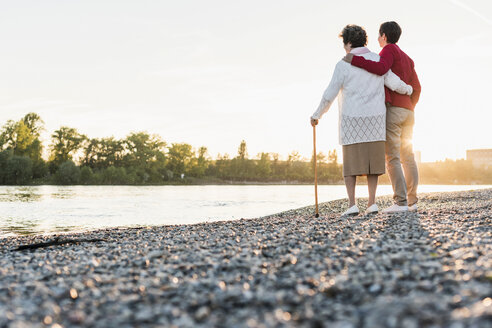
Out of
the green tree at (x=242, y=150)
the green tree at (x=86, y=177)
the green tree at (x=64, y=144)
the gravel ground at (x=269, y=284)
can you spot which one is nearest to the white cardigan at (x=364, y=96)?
the gravel ground at (x=269, y=284)

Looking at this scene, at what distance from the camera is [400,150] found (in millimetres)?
6852

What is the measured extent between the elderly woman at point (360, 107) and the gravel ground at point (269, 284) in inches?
77.1

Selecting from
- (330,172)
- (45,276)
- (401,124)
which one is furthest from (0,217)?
(330,172)

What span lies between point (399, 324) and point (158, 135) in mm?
107415

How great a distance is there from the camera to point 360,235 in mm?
4738

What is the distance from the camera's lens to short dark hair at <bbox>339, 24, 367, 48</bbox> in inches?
262

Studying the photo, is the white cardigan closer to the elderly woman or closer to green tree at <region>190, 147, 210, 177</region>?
the elderly woman

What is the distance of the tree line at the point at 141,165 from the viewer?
253 feet

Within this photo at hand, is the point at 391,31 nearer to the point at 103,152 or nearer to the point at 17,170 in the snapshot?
the point at 17,170

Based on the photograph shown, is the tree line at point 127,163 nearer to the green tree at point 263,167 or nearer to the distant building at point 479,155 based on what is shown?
the green tree at point 263,167

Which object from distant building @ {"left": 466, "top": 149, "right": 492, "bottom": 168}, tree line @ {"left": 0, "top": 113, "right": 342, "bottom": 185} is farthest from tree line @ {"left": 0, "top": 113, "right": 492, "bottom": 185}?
distant building @ {"left": 466, "top": 149, "right": 492, "bottom": 168}

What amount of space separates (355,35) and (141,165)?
3733 inches

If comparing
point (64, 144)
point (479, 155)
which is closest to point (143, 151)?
point (64, 144)

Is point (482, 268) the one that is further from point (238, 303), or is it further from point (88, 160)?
point (88, 160)
